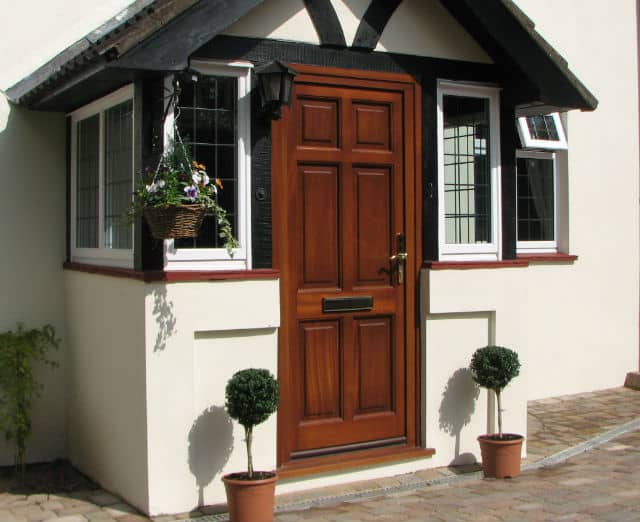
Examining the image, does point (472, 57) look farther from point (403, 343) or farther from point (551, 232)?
point (551, 232)

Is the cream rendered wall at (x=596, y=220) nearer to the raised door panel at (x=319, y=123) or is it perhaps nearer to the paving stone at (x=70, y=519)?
the raised door panel at (x=319, y=123)

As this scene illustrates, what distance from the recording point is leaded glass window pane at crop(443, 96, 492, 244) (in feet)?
25.0

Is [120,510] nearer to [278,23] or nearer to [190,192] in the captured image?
[190,192]

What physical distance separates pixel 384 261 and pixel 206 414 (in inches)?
75.1

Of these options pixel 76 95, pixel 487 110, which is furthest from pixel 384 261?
pixel 76 95

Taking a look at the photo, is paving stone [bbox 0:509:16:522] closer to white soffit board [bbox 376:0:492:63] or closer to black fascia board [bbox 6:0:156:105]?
black fascia board [bbox 6:0:156:105]

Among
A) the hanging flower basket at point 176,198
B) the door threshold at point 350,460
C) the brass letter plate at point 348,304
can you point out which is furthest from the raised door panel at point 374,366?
the hanging flower basket at point 176,198

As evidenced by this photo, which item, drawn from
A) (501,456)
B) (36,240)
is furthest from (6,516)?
(501,456)

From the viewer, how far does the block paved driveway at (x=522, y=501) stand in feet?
19.9

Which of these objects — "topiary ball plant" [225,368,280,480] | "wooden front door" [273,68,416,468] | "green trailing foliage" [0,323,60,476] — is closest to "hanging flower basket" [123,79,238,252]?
"wooden front door" [273,68,416,468]

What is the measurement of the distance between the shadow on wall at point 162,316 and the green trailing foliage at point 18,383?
5.48 ft

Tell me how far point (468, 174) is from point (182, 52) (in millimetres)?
2921

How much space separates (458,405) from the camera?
7414 millimetres

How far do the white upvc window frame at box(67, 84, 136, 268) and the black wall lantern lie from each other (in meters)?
0.94
